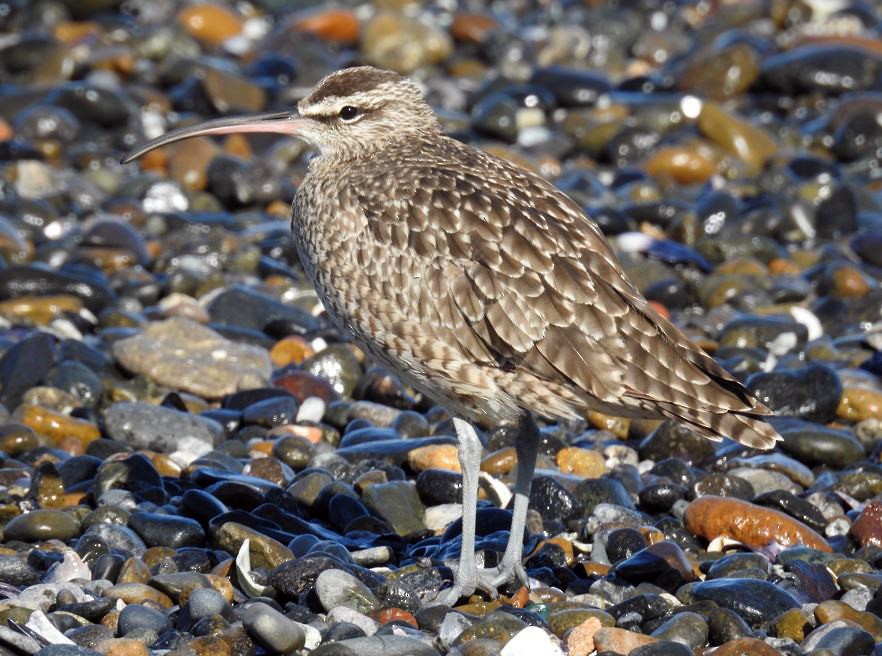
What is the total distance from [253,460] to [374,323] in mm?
2208

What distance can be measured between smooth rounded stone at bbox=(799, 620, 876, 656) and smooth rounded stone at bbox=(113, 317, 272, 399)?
5.59 metres

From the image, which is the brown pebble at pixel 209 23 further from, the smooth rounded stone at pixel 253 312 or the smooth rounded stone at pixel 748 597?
the smooth rounded stone at pixel 748 597

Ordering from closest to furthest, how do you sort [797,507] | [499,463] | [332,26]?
[797,507]
[499,463]
[332,26]

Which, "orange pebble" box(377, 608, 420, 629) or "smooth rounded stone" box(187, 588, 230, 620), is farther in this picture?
"orange pebble" box(377, 608, 420, 629)

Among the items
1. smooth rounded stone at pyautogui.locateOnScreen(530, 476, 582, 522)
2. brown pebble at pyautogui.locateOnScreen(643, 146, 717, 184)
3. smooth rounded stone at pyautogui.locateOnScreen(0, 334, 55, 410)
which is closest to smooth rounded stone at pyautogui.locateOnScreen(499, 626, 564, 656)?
smooth rounded stone at pyautogui.locateOnScreen(530, 476, 582, 522)

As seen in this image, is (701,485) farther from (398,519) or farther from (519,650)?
(519,650)

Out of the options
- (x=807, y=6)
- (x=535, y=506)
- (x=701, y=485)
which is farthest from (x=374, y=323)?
(x=807, y=6)

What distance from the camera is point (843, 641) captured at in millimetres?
7465

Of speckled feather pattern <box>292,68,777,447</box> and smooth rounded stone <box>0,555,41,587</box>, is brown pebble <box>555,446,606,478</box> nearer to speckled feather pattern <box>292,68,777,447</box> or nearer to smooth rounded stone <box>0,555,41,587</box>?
speckled feather pattern <box>292,68,777,447</box>

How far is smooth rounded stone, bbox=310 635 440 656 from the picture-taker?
719 cm

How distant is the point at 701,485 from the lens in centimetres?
995

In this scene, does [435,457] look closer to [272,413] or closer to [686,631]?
[272,413]

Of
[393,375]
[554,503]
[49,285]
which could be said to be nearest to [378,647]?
[554,503]

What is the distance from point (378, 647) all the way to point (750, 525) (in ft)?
9.75
